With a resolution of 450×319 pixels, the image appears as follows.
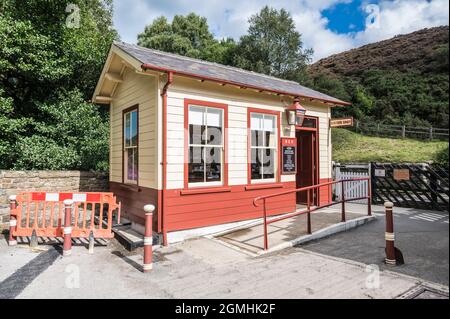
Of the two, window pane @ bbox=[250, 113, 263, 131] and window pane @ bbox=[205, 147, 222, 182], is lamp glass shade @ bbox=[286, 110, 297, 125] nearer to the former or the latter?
window pane @ bbox=[250, 113, 263, 131]

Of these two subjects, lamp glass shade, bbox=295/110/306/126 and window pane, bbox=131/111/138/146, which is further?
lamp glass shade, bbox=295/110/306/126

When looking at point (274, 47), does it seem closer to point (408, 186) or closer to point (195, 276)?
point (408, 186)

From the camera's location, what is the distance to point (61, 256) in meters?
5.86

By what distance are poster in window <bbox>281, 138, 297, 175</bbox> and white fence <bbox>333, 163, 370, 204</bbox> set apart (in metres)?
4.04

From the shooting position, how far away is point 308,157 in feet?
32.6

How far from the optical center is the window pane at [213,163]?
721 centimetres

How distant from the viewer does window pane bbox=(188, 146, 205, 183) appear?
6.94 metres

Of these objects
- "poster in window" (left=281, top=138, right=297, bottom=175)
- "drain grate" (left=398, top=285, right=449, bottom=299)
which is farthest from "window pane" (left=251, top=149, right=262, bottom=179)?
"drain grate" (left=398, top=285, right=449, bottom=299)

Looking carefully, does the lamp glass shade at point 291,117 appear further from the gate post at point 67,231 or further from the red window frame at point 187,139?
the gate post at point 67,231

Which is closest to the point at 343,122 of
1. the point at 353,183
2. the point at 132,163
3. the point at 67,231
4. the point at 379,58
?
the point at 353,183

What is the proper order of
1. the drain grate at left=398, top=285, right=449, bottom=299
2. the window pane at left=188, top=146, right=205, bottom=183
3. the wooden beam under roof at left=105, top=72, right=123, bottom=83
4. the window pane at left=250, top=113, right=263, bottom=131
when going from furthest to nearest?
the wooden beam under roof at left=105, top=72, right=123, bottom=83
the window pane at left=250, top=113, right=263, bottom=131
the window pane at left=188, top=146, right=205, bottom=183
the drain grate at left=398, top=285, right=449, bottom=299
